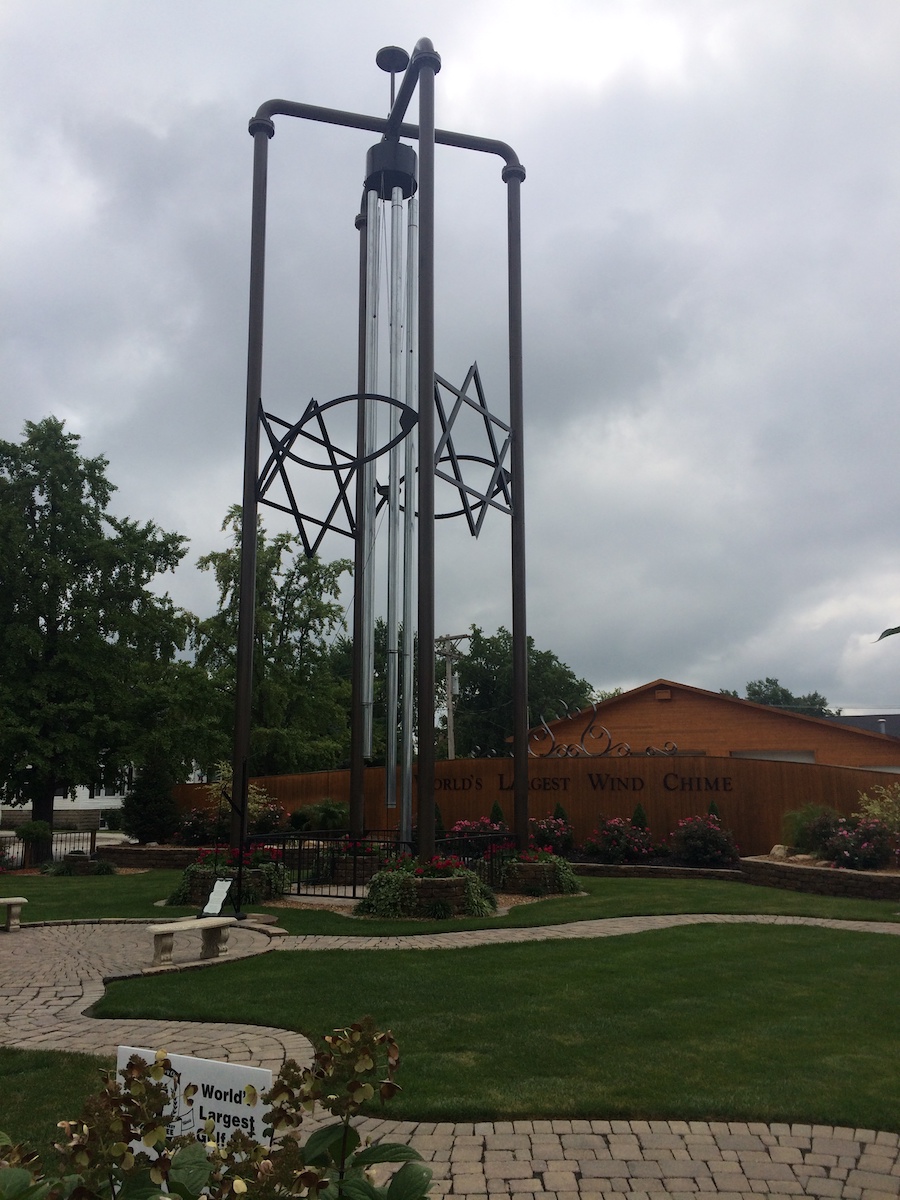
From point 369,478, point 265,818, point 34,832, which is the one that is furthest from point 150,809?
point 369,478

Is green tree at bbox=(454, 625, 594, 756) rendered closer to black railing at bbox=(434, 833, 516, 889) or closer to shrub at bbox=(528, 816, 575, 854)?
shrub at bbox=(528, 816, 575, 854)

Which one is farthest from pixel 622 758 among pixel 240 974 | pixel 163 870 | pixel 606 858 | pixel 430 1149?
pixel 430 1149

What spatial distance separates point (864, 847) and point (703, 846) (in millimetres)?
3815

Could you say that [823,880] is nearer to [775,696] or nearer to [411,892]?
[411,892]

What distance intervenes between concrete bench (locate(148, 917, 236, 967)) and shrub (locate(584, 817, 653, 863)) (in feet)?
35.7

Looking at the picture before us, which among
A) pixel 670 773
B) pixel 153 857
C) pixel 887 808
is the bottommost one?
pixel 153 857

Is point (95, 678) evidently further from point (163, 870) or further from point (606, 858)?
point (606, 858)

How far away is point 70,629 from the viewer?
26516 mm

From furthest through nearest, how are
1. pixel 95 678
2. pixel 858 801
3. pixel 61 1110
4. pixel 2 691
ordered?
pixel 95 678
pixel 2 691
pixel 858 801
pixel 61 1110

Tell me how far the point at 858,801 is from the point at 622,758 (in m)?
→ 4.92

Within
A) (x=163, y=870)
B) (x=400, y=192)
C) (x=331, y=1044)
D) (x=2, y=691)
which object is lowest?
(x=163, y=870)

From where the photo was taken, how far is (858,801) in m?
18.8

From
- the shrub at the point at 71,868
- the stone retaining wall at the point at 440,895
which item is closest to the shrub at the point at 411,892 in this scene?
the stone retaining wall at the point at 440,895

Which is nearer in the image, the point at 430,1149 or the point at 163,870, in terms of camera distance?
the point at 430,1149
